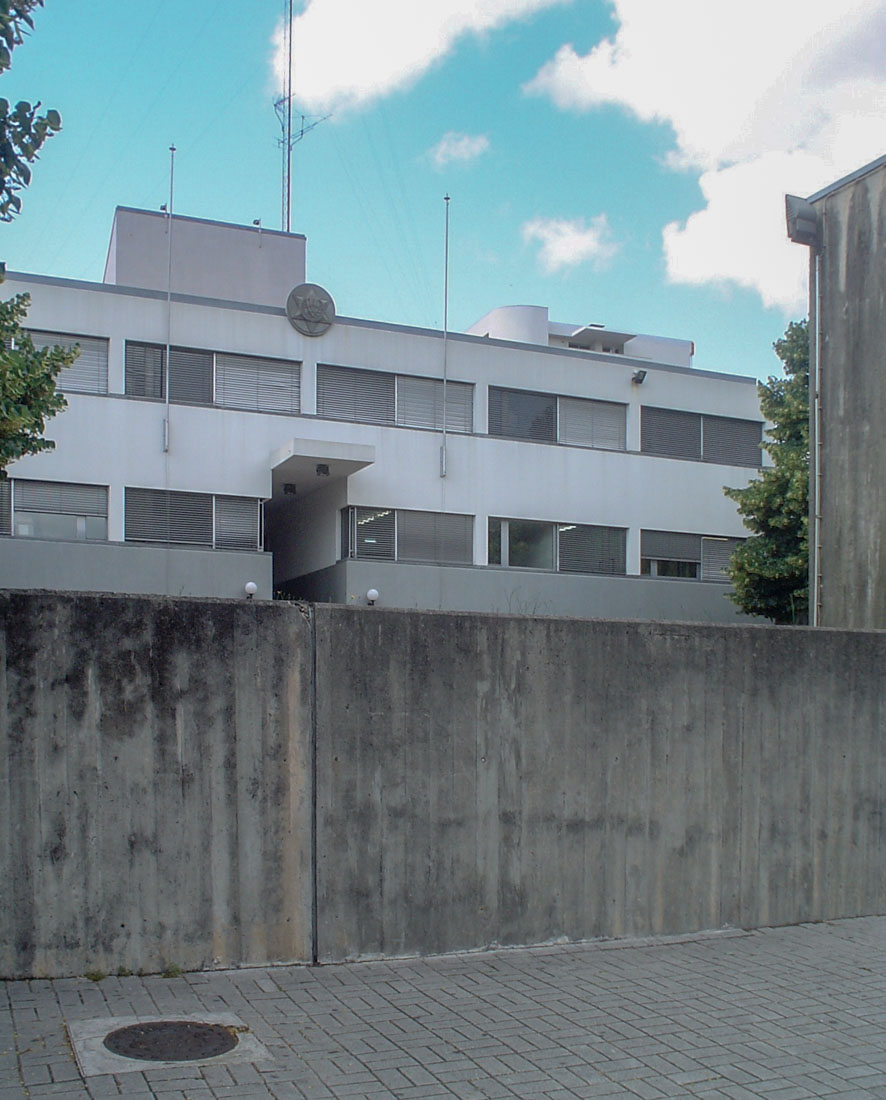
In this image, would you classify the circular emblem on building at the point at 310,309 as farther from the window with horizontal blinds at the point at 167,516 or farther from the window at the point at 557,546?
the window at the point at 557,546

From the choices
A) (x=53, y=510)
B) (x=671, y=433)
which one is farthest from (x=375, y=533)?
(x=671, y=433)

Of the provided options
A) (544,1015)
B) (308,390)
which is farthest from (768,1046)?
(308,390)

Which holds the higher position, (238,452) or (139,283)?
(139,283)

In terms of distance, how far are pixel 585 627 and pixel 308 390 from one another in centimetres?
1719

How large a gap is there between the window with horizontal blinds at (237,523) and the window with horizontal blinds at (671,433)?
990cm

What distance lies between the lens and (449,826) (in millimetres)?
7246

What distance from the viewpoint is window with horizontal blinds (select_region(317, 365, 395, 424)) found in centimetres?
2439

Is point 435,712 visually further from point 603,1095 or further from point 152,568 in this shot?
point 152,568

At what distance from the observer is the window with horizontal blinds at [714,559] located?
28156 mm

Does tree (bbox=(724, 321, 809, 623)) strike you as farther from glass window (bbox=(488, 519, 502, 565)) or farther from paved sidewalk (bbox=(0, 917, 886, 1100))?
paved sidewalk (bbox=(0, 917, 886, 1100))

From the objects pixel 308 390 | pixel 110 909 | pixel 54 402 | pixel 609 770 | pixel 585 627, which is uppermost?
pixel 308 390

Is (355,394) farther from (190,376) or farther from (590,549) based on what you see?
(590,549)

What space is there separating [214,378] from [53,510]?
14.1 ft

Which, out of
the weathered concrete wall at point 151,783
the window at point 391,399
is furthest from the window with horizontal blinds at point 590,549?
the weathered concrete wall at point 151,783
